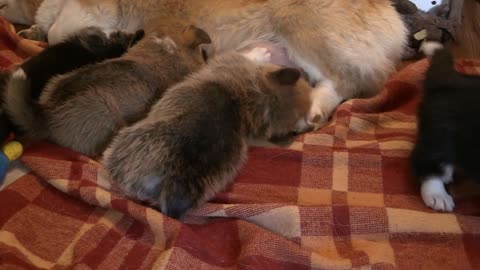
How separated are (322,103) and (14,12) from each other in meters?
1.85

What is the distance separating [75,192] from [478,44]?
206 centimetres

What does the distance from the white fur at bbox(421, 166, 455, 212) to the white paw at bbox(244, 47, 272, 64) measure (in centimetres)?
77

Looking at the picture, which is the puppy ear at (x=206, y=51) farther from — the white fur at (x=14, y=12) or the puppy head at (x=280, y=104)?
the white fur at (x=14, y=12)

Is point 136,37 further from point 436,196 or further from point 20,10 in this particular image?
point 436,196

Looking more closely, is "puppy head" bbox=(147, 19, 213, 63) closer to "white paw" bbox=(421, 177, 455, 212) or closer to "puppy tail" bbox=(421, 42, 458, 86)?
"puppy tail" bbox=(421, 42, 458, 86)

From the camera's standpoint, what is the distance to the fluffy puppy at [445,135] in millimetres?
1414

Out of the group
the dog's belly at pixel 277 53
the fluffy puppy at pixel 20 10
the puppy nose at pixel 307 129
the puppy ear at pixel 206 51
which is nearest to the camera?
the puppy nose at pixel 307 129

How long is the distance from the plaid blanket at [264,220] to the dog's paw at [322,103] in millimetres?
164

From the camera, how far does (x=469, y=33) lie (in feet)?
8.61

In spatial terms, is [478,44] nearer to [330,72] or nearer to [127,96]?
[330,72]

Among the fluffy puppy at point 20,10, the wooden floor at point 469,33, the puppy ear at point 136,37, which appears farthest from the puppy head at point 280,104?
the fluffy puppy at point 20,10

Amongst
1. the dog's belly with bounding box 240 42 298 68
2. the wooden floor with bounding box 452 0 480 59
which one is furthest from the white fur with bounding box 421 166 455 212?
the wooden floor with bounding box 452 0 480 59

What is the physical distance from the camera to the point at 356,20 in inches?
81.7

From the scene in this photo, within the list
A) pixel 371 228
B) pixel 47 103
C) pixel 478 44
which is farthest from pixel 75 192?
pixel 478 44
